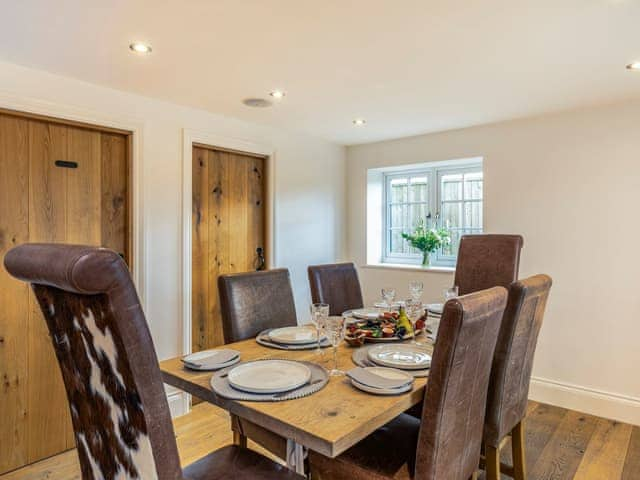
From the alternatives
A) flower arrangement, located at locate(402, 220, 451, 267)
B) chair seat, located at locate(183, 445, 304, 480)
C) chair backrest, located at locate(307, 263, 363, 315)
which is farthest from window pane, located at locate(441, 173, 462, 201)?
chair seat, located at locate(183, 445, 304, 480)

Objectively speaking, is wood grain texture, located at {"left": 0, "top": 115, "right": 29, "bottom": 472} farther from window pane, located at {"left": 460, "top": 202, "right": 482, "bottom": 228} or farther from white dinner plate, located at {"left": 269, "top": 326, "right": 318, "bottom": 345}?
window pane, located at {"left": 460, "top": 202, "right": 482, "bottom": 228}

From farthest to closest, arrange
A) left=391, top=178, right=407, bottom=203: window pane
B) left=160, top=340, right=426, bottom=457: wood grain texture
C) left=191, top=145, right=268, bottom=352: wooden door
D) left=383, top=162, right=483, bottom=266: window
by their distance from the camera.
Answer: left=391, top=178, right=407, bottom=203: window pane < left=383, top=162, right=483, bottom=266: window < left=191, top=145, right=268, bottom=352: wooden door < left=160, top=340, right=426, bottom=457: wood grain texture

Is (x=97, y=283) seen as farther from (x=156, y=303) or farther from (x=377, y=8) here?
(x=156, y=303)

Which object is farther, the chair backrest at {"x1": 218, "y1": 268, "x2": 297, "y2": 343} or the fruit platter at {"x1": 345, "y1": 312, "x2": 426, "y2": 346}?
the chair backrest at {"x1": 218, "y1": 268, "x2": 297, "y2": 343}

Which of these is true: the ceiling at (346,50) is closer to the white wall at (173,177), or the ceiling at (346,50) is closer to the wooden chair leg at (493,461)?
the white wall at (173,177)

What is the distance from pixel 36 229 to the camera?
90.4 inches

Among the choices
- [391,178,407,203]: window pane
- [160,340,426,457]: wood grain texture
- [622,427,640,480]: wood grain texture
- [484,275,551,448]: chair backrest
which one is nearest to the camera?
[160,340,426,457]: wood grain texture

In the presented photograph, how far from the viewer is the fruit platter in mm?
1888

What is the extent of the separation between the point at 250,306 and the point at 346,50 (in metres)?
1.34

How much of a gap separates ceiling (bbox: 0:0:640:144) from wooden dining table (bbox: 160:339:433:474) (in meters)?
1.40

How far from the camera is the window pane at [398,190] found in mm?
4188

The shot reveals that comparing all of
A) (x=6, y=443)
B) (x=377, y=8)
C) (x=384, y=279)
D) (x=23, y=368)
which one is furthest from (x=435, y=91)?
(x=6, y=443)

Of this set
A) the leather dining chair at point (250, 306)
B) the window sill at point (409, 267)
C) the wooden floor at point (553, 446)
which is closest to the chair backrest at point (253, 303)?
the leather dining chair at point (250, 306)

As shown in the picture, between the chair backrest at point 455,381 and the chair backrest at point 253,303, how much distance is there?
3.52 ft
